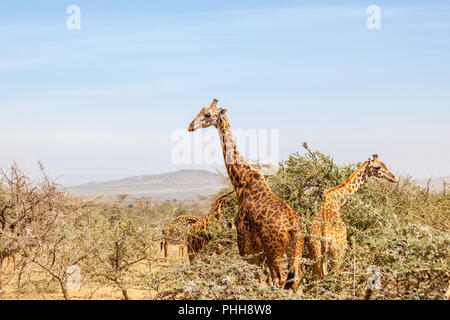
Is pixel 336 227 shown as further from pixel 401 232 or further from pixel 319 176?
pixel 319 176

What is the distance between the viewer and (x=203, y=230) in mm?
8031

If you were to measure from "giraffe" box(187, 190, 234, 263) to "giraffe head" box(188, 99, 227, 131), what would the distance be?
1.44 metres

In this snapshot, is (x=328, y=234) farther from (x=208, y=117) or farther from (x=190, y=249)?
(x=190, y=249)

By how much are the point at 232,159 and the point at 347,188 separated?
64.1 inches

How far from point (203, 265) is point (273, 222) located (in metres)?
1.02

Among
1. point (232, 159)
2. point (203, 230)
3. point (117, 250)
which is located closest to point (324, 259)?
point (232, 159)

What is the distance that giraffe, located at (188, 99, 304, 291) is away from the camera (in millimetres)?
6090

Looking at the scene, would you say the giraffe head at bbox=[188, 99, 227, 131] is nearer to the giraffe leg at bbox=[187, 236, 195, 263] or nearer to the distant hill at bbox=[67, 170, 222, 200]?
the giraffe leg at bbox=[187, 236, 195, 263]

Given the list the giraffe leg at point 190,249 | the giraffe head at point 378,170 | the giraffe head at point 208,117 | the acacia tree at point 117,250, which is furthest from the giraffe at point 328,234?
the acacia tree at point 117,250

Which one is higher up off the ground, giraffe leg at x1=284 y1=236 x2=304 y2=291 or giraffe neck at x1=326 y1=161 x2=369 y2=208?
giraffe neck at x1=326 y1=161 x2=369 y2=208

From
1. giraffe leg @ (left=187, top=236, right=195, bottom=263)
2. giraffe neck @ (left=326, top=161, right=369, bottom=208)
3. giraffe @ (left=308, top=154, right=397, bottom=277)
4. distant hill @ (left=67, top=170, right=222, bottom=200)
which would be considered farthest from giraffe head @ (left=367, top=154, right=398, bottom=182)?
distant hill @ (left=67, top=170, right=222, bottom=200)

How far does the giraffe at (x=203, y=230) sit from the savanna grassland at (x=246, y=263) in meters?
0.17
